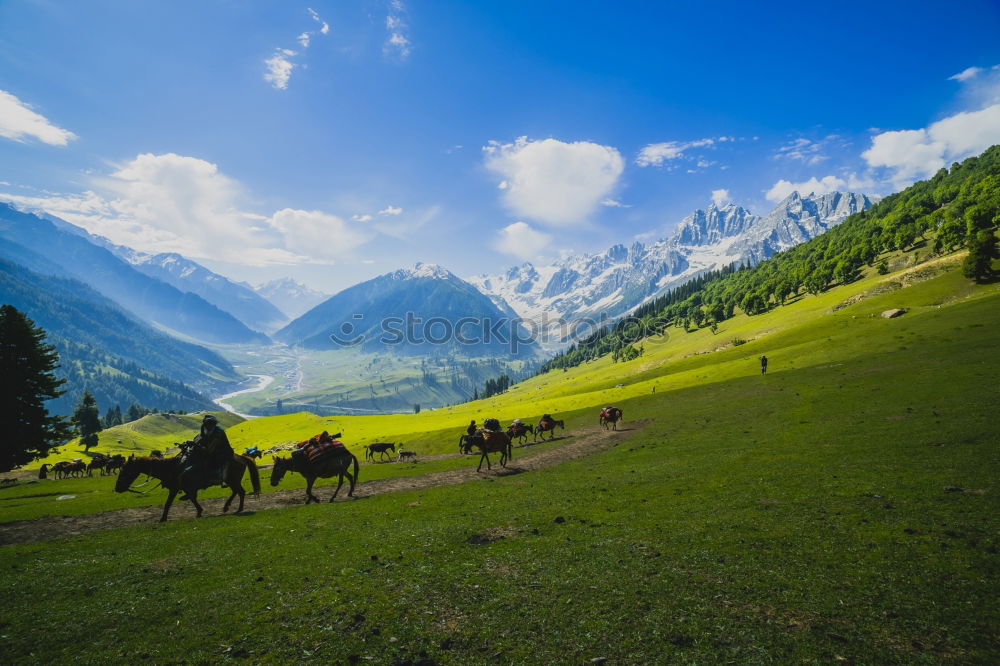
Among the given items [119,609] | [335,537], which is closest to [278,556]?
[335,537]

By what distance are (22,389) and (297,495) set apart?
42740mm

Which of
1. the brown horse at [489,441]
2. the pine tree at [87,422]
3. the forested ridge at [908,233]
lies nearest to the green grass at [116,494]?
the brown horse at [489,441]

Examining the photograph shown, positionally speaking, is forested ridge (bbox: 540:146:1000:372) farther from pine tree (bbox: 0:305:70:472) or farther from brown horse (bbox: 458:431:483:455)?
pine tree (bbox: 0:305:70:472)

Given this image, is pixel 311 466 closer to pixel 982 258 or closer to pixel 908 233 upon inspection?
pixel 982 258

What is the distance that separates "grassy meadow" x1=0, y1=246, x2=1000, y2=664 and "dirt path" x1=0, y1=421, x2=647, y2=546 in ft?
9.00

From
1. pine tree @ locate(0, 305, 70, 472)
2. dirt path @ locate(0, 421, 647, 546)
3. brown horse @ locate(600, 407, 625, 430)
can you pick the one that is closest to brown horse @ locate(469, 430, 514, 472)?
dirt path @ locate(0, 421, 647, 546)

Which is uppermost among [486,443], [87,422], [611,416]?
[87,422]

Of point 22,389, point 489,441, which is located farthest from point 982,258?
point 22,389

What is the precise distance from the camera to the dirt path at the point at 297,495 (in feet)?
66.1

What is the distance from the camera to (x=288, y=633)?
9.28 metres

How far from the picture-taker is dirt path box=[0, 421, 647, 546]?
20.2 metres

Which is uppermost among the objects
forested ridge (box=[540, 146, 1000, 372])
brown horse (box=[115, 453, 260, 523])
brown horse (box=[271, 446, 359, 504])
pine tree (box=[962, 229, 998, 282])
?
forested ridge (box=[540, 146, 1000, 372])

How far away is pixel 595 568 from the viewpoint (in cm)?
1191

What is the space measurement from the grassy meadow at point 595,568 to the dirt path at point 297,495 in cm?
274
